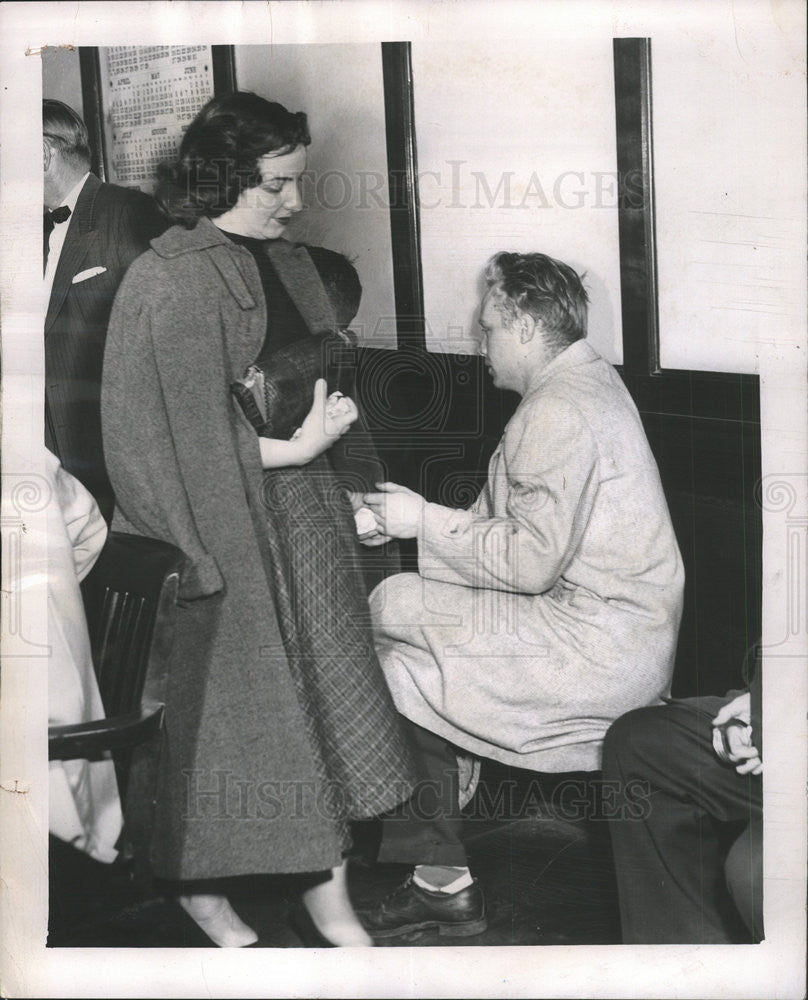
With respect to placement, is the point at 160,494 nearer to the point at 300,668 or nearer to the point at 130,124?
the point at 300,668

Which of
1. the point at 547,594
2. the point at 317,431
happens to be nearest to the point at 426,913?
the point at 547,594

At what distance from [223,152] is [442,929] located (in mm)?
1547

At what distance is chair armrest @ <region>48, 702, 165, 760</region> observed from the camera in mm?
1934

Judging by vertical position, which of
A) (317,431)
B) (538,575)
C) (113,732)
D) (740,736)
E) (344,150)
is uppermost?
(344,150)

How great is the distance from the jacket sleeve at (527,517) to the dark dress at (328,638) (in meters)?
0.17

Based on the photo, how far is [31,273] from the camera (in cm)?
209

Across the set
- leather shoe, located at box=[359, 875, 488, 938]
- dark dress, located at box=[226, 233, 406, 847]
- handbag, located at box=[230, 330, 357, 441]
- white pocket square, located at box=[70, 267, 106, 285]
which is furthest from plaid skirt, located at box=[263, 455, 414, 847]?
white pocket square, located at box=[70, 267, 106, 285]

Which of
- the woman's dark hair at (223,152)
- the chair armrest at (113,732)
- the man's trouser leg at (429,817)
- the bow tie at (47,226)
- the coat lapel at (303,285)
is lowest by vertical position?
the man's trouser leg at (429,817)

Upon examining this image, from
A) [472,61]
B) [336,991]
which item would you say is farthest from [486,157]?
[336,991]

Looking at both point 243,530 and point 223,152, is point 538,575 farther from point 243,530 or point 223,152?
point 223,152

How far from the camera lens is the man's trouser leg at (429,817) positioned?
2057 mm

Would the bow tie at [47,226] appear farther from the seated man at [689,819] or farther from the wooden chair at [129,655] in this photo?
the seated man at [689,819]

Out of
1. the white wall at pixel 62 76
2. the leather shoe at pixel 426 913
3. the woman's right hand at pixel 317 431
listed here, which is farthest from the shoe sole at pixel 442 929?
the white wall at pixel 62 76

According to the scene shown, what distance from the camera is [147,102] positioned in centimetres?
205
